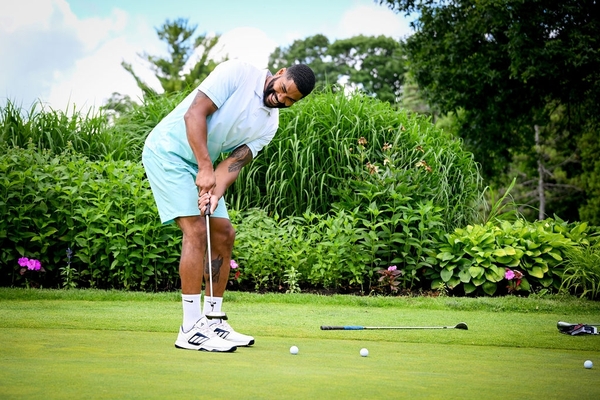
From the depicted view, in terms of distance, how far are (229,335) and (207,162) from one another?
979 mm

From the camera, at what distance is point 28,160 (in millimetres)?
7758

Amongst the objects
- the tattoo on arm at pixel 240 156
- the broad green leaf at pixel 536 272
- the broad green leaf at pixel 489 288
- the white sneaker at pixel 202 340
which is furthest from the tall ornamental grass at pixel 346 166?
the white sneaker at pixel 202 340

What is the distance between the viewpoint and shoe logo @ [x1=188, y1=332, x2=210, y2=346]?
13.8 feet

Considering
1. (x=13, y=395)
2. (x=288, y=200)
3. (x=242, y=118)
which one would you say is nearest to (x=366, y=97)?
(x=288, y=200)

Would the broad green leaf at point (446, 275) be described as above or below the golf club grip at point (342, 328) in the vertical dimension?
above

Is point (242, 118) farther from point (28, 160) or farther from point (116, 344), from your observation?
point (28, 160)

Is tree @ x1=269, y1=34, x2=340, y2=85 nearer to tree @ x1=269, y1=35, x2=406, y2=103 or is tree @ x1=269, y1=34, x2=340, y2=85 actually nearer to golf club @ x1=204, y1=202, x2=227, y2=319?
tree @ x1=269, y1=35, x2=406, y2=103

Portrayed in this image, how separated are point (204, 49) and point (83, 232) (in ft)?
117

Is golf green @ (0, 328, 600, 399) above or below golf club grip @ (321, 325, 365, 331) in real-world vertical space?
below

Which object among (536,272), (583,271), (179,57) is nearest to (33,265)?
(536,272)

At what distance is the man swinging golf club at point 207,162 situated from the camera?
441 centimetres

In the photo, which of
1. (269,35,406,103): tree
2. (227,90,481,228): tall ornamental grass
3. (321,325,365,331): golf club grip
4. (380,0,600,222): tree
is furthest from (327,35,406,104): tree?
(321,325,365,331): golf club grip

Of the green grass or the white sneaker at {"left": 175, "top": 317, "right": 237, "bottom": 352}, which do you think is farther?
the white sneaker at {"left": 175, "top": 317, "right": 237, "bottom": 352}

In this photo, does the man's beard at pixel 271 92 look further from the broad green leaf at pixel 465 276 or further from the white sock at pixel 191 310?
the broad green leaf at pixel 465 276
